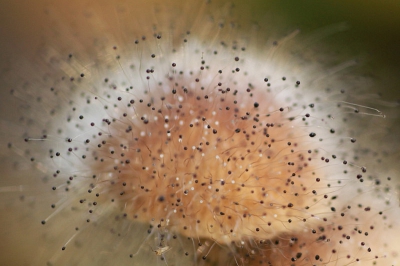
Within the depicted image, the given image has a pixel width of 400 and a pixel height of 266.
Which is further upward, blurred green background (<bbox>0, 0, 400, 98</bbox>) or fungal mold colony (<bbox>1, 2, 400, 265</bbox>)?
blurred green background (<bbox>0, 0, 400, 98</bbox>)

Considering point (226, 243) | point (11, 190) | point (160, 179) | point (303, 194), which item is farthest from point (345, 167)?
point (11, 190)

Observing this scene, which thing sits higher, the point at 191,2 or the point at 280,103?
the point at 191,2

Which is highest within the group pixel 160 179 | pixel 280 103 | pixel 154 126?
pixel 280 103

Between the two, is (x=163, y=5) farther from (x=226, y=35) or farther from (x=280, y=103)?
(x=280, y=103)

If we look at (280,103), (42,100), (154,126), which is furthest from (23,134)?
(280,103)

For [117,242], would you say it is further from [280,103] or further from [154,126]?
[280,103]

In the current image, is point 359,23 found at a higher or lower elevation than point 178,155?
higher

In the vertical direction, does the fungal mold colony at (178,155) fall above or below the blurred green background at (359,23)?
below
